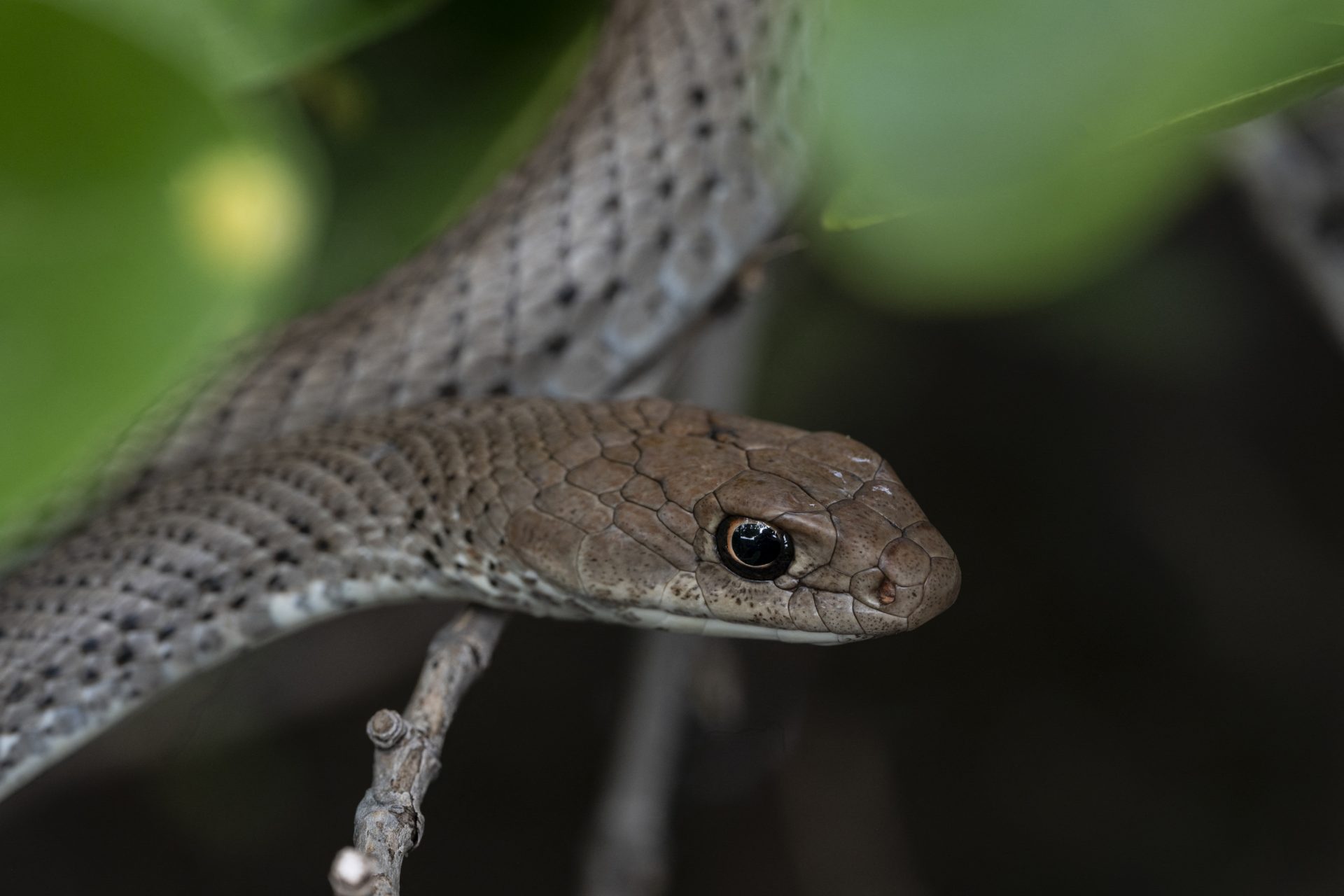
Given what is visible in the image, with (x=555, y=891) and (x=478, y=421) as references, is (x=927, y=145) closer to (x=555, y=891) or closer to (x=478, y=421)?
(x=478, y=421)

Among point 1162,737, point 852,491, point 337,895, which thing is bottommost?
point 1162,737

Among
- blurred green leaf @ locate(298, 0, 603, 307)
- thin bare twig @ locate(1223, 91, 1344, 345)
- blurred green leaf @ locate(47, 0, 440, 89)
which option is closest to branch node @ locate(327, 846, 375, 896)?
blurred green leaf @ locate(47, 0, 440, 89)

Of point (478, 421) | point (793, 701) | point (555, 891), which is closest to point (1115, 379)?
point (793, 701)

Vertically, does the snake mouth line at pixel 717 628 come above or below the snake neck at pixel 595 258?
below

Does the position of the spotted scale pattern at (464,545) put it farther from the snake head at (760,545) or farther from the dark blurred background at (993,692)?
the dark blurred background at (993,692)

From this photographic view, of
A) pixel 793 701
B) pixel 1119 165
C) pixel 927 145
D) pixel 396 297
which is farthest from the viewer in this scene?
pixel 793 701

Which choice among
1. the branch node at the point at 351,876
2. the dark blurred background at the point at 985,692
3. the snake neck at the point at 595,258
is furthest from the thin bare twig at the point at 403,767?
the dark blurred background at the point at 985,692

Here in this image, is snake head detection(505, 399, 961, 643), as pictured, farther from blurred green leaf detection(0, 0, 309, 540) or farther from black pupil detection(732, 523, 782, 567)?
blurred green leaf detection(0, 0, 309, 540)
